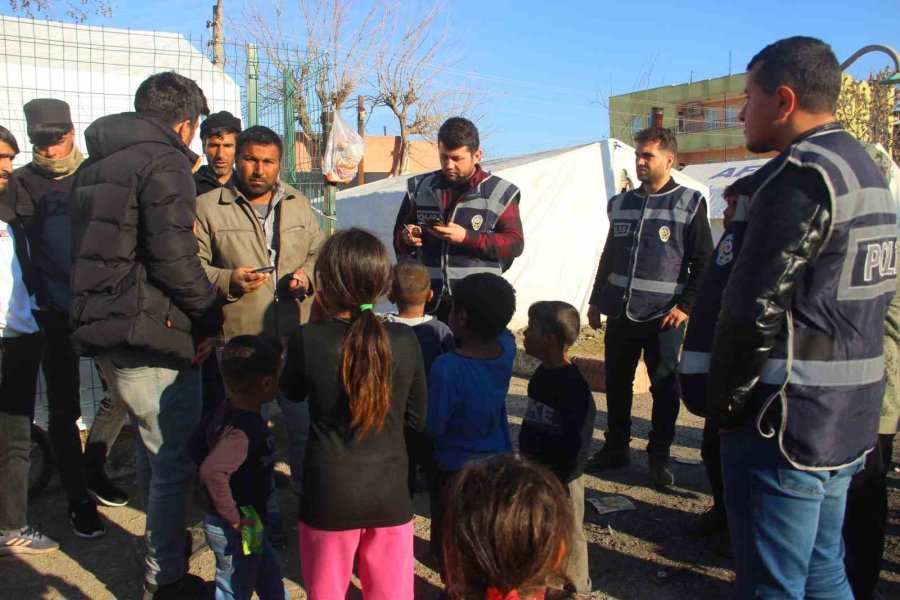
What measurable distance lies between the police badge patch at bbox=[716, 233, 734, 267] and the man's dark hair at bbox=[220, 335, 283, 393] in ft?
4.92

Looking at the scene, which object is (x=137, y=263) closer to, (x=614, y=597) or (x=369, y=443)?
(x=369, y=443)

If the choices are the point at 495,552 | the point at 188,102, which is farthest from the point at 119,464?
the point at 495,552

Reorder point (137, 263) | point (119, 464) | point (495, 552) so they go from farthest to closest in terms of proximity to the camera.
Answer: point (119, 464) → point (137, 263) → point (495, 552)

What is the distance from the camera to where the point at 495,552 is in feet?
4.81

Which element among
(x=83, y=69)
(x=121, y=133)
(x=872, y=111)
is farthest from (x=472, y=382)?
(x=872, y=111)

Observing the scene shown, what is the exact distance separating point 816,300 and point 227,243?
2485 millimetres

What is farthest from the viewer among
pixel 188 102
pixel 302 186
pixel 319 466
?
pixel 302 186

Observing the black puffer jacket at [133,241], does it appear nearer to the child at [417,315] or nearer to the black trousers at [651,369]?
the child at [417,315]

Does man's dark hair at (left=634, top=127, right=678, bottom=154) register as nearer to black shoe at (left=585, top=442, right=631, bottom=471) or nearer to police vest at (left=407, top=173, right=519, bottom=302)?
police vest at (left=407, top=173, right=519, bottom=302)

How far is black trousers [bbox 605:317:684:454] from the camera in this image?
425cm

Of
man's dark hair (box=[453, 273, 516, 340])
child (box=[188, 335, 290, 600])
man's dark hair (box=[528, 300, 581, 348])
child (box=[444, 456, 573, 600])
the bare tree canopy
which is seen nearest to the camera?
child (box=[444, 456, 573, 600])

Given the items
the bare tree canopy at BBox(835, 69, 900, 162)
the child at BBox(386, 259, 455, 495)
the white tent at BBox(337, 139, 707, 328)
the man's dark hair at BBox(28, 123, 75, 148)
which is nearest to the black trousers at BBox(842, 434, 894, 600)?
the child at BBox(386, 259, 455, 495)

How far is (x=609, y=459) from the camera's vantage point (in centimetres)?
462

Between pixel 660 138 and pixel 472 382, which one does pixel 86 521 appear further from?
pixel 660 138
